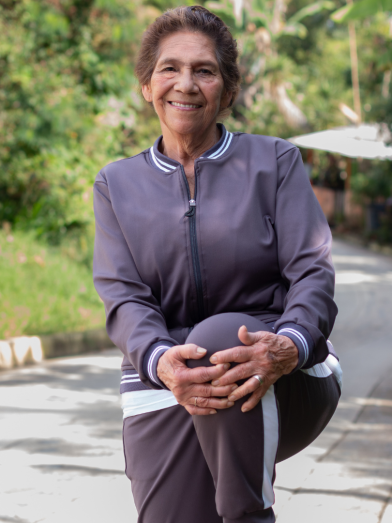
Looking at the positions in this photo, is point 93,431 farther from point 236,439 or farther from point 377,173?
point 377,173

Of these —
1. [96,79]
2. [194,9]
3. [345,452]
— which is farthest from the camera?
[96,79]

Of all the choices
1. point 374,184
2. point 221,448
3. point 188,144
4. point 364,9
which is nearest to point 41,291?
point 364,9

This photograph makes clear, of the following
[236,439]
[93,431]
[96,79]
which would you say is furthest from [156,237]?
[96,79]

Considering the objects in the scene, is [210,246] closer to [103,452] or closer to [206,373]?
[206,373]

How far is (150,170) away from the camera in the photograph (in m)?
2.16

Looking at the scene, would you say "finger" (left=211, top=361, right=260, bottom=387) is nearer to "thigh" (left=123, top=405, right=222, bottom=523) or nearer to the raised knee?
the raised knee

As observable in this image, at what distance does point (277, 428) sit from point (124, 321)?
551 mm

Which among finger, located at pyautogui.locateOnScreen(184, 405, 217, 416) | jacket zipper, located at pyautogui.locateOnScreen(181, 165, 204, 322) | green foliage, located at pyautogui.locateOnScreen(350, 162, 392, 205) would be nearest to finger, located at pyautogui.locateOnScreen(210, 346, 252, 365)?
finger, located at pyautogui.locateOnScreen(184, 405, 217, 416)

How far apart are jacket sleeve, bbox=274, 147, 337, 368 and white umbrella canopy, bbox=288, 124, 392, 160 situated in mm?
10271

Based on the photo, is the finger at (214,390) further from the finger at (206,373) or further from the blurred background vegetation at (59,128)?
the blurred background vegetation at (59,128)

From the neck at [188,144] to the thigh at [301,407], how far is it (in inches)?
32.5

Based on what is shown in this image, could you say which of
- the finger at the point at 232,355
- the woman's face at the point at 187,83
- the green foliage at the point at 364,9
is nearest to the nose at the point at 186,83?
the woman's face at the point at 187,83

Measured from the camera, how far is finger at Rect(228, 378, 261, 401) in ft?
5.32

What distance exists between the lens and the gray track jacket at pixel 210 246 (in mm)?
1956
